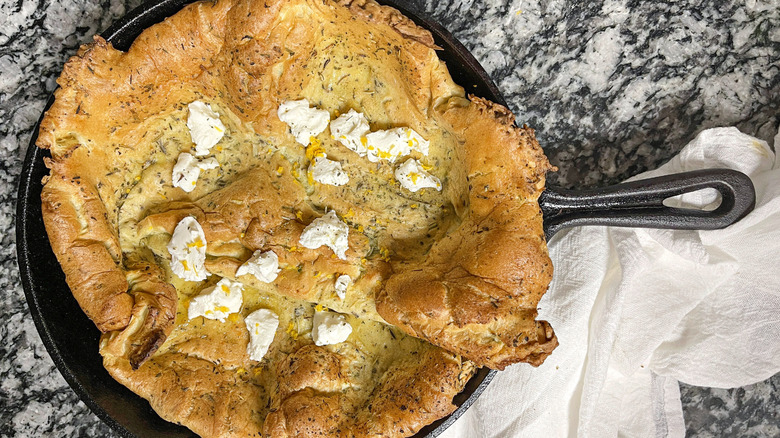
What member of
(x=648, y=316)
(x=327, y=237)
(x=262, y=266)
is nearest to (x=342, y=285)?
(x=327, y=237)

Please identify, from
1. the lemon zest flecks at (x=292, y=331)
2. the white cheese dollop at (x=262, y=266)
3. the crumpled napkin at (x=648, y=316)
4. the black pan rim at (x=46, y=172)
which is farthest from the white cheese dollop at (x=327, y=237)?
the crumpled napkin at (x=648, y=316)

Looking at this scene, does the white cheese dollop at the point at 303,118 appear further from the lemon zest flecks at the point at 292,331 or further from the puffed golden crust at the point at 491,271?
the lemon zest flecks at the point at 292,331

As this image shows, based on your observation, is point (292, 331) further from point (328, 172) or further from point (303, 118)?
point (303, 118)

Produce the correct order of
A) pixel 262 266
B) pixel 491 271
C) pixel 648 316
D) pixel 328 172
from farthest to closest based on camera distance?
pixel 648 316 < pixel 328 172 < pixel 262 266 < pixel 491 271

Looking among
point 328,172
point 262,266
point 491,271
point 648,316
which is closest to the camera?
point 491,271

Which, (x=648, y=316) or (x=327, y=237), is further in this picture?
(x=648, y=316)

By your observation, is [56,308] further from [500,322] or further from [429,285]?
[500,322]

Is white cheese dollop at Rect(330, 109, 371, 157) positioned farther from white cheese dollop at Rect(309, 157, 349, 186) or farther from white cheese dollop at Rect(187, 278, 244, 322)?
white cheese dollop at Rect(187, 278, 244, 322)
